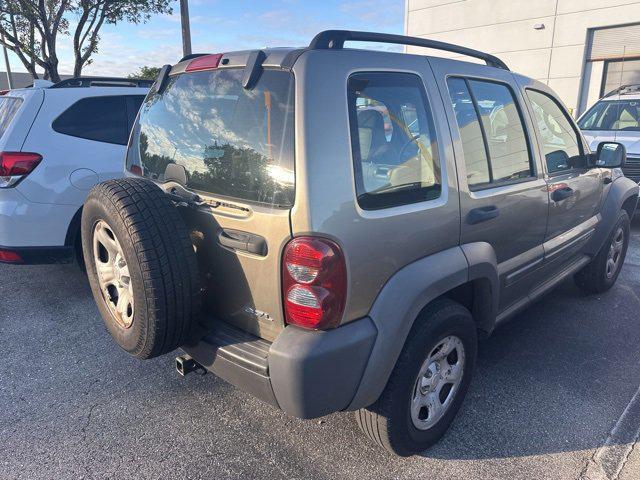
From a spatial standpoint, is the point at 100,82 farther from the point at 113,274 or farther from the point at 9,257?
the point at 113,274

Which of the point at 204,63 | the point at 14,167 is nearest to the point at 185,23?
the point at 14,167

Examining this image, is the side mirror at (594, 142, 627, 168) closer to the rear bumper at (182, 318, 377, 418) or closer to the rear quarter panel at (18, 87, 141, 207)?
the rear bumper at (182, 318, 377, 418)

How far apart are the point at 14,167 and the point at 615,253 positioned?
521cm

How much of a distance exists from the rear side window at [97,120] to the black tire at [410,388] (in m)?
3.46

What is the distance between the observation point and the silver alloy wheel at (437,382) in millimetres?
2359

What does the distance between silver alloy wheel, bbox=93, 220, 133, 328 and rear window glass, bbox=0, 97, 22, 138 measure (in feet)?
7.54

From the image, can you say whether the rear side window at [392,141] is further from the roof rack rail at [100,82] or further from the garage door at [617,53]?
the garage door at [617,53]

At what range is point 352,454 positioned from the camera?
244 cm

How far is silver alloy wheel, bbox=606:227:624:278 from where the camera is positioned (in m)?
4.32

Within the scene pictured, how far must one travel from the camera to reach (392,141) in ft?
7.06

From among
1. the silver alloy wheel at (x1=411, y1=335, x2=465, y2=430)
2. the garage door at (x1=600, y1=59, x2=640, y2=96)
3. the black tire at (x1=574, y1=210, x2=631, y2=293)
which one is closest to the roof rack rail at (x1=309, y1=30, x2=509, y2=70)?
the silver alloy wheel at (x1=411, y1=335, x2=465, y2=430)

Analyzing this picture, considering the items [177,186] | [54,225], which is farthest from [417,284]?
[54,225]

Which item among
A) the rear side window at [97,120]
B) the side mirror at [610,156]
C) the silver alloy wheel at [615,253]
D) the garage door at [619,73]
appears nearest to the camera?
the side mirror at [610,156]

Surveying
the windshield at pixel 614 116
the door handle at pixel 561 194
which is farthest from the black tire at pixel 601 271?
the windshield at pixel 614 116
